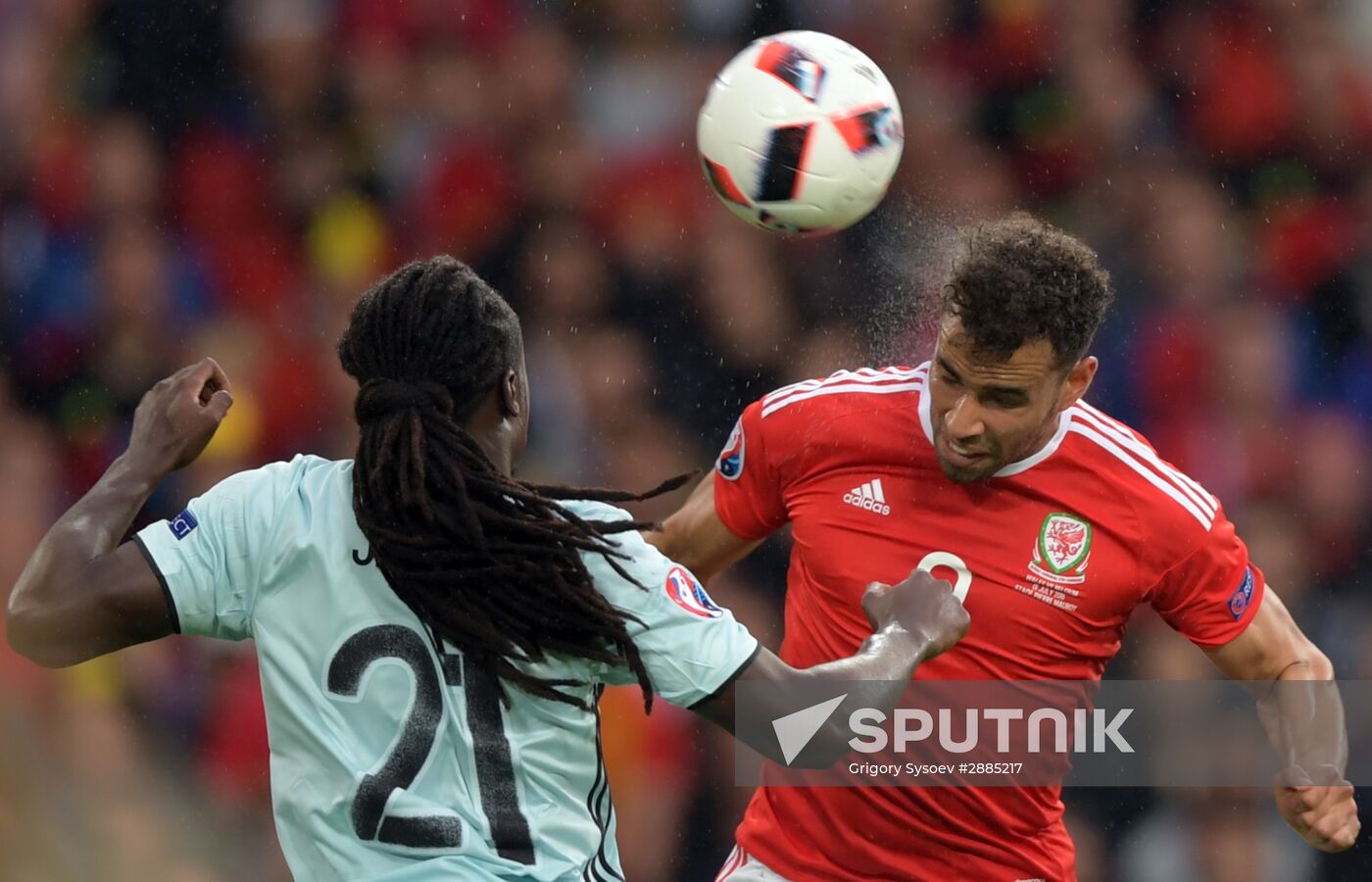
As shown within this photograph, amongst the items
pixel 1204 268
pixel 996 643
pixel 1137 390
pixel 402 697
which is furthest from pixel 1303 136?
pixel 402 697

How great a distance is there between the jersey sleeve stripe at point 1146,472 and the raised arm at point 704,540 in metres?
0.83

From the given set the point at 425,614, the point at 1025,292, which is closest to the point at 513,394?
the point at 425,614

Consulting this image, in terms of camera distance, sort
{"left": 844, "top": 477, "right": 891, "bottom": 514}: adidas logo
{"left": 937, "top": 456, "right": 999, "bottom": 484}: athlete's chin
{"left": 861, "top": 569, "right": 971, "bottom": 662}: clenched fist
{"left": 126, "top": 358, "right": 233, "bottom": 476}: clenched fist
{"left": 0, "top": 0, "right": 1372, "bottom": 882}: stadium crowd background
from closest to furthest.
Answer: {"left": 126, "top": 358, "right": 233, "bottom": 476}: clenched fist
{"left": 861, "top": 569, "right": 971, "bottom": 662}: clenched fist
{"left": 937, "top": 456, "right": 999, "bottom": 484}: athlete's chin
{"left": 844, "top": 477, "right": 891, "bottom": 514}: adidas logo
{"left": 0, "top": 0, "right": 1372, "bottom": 882}: stadium crowd background

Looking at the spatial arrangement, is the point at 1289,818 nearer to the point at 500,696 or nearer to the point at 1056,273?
the point at 1056,273

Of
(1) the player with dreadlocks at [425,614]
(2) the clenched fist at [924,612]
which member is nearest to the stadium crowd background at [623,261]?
(2) the clenched fist at [924,612]

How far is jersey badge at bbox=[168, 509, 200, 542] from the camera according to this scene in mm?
2723

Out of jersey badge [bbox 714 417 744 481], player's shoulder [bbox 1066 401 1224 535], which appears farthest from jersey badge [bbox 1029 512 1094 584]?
jersey badge [bbox 714 417 744 481]

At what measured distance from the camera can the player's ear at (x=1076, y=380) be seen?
368 cm

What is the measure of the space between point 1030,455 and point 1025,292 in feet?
1.31

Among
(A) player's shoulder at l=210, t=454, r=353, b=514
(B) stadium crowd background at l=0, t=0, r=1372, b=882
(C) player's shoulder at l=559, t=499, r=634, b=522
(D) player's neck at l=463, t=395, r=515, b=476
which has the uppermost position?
(D) player's neck at l=463, t=395, r=515, b=476

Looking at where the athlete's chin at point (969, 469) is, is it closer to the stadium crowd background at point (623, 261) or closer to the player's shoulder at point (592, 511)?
the player's shoulder at point (592, 511)

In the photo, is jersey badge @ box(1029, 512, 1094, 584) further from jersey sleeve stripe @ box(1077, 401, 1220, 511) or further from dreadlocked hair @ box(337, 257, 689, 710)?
dreadlocked hair @ box(337, 257, 689, 710)

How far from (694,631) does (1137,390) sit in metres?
3.76

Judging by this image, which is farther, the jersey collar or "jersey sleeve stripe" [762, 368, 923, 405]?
"jersey sleeve stripe" [762, 368, 923, 405]
